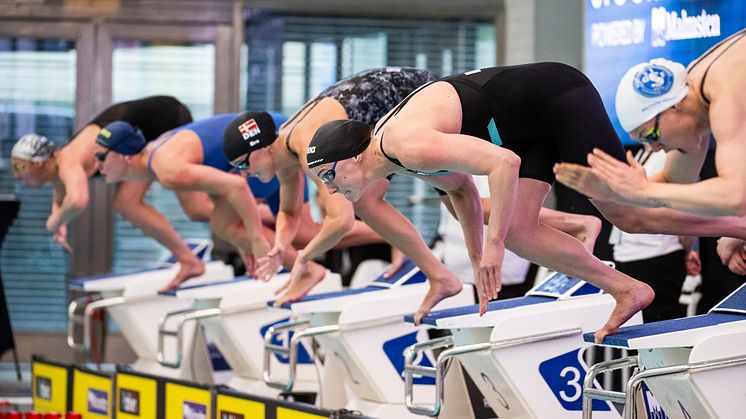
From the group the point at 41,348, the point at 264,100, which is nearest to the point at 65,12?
the point at 264,100

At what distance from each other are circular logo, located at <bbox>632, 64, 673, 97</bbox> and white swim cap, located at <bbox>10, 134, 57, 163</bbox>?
→ 4.61 metres

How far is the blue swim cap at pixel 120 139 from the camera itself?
6316 millimetres

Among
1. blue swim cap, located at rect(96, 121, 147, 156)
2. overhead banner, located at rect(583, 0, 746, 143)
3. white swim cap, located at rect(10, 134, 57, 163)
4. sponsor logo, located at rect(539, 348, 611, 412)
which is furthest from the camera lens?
white swim cap, located at rect(10, 134, 57, 163)

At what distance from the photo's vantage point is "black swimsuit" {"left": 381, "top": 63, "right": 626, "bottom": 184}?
144 inches

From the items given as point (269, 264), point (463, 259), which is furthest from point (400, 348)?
point (463, 259)

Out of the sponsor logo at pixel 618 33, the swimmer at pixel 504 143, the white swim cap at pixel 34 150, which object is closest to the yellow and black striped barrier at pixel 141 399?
the swimmer at pixel 504 143

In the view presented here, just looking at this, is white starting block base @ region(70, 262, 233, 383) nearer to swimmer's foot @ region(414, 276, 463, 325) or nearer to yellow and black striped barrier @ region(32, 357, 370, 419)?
yellow and black striped barrier @ region(32, 357, 370, 419)

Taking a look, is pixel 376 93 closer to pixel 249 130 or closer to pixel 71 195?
pixel 249 130

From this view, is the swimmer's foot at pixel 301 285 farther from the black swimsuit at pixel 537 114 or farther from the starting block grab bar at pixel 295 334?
the black swimsuit at pixel 537 114

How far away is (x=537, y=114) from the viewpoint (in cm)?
378

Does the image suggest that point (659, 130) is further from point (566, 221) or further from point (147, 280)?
point (147, 280)

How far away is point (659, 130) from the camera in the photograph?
3.32 m

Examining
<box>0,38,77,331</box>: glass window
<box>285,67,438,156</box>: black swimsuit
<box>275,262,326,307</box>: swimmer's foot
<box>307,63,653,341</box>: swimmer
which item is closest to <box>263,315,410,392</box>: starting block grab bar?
<box>275,262,326,307</box>: swimmer's foot

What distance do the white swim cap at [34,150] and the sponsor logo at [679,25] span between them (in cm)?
362
